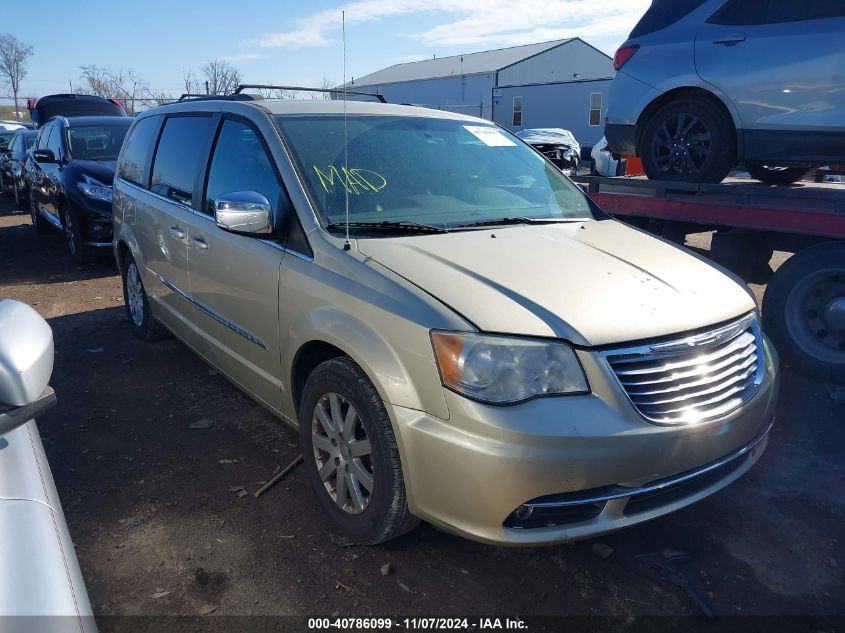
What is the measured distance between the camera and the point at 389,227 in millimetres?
2949

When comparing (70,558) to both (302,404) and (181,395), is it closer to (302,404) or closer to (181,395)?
(302,404)

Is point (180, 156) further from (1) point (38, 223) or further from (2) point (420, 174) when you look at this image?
(1) point (38, 223)

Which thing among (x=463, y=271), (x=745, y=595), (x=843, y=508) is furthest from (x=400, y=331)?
(x=843, y=508)

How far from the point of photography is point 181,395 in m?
4.41

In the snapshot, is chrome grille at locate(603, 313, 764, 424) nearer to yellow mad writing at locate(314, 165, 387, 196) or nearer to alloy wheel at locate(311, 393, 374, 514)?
alloy wheel at locate(311, 393, 374, 514)

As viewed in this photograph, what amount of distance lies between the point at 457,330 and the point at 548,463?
21.0 inches

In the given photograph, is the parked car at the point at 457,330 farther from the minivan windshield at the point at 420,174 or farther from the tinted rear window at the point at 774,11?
the tinted rear window at the point at 774,11

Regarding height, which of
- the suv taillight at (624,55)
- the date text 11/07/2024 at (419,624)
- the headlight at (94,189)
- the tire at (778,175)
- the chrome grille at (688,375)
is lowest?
the date text 11/07/2024 at (419,624)

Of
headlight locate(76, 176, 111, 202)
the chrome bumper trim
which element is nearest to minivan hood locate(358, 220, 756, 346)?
the chrome bumper trim

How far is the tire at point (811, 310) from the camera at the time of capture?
171 inches

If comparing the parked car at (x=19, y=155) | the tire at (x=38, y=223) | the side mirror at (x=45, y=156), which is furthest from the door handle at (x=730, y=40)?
the parked car at (x=19, y=155)

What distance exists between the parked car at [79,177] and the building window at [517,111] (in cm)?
2712

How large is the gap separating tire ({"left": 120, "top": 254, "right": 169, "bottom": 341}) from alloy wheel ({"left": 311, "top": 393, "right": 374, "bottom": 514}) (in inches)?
113

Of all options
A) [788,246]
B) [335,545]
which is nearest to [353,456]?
[335,545]
